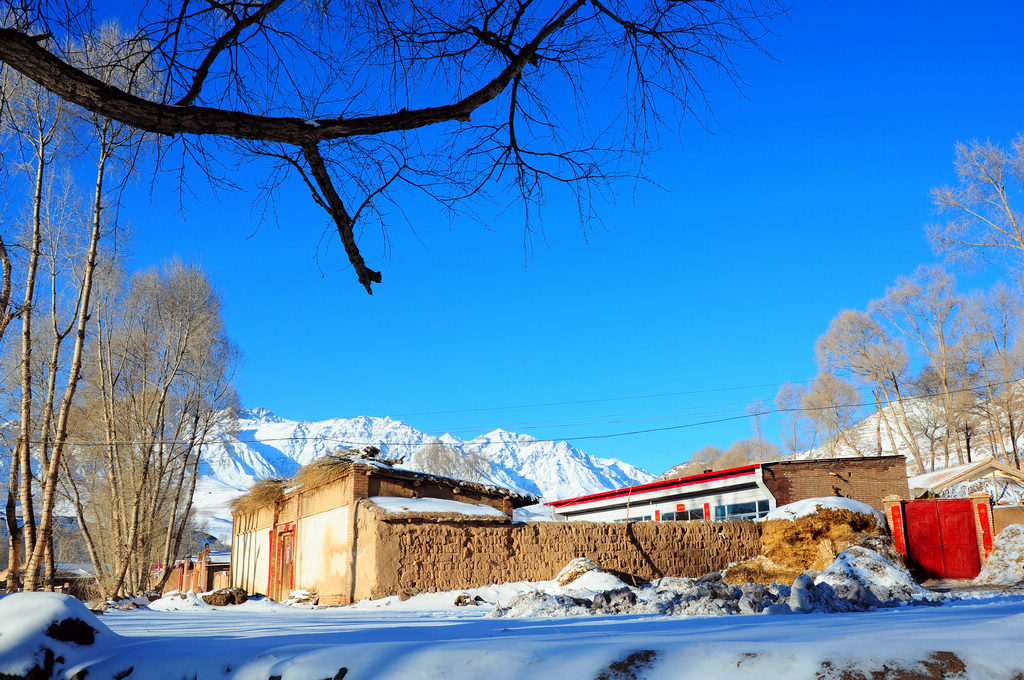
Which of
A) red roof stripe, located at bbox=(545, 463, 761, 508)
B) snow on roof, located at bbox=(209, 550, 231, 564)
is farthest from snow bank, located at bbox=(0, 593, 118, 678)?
snow on roof, located at bbox=(209, 550, 231, 564)

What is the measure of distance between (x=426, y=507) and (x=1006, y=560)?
45.2 ft

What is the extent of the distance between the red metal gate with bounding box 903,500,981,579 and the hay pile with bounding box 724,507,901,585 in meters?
2.94

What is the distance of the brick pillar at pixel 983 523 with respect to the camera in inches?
716

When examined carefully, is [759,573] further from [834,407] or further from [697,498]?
[834,407]

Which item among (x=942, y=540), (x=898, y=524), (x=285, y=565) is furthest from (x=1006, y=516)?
(x=285, y=565)

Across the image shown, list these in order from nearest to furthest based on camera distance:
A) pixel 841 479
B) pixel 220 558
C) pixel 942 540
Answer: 1. pixel 942 540
2. pixel 841 479
3. pixel 220 558

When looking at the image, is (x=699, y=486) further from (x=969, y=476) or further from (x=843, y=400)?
(x=843, y=400)

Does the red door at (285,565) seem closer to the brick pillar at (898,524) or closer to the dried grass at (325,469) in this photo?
the dried grass at (325,469)

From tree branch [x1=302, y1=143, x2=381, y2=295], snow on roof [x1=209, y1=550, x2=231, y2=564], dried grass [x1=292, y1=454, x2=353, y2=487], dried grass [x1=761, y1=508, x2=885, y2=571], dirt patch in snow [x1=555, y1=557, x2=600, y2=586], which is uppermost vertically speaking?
tree branch [x1=302, y1=143, x2=381, y2=295]

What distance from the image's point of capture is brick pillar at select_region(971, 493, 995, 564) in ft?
59.7

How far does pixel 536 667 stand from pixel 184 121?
3.26 metres

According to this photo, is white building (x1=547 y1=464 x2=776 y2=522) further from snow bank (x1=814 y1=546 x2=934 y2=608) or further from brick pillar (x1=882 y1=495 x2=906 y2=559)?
snow bank (x1=814 y1=546 x2=934 y2=608)

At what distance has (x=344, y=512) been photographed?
1491 cm

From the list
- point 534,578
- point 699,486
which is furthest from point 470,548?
point 699,486
